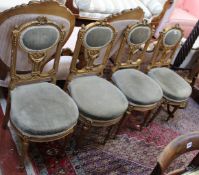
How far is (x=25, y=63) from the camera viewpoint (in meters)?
1.69

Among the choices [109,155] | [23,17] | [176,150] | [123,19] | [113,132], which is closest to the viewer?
[176,150]

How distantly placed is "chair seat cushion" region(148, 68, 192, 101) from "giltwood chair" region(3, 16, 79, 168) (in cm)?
86

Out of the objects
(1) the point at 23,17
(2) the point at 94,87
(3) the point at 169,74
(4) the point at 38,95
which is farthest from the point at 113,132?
(1) the point at 23,17

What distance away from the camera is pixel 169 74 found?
2.33 m

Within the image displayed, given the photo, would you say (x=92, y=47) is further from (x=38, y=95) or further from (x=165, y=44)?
(x=165, y=44)

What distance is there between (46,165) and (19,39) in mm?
826

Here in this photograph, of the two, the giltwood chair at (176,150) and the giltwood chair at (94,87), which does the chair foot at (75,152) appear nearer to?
the giltwood chair at (94,87)

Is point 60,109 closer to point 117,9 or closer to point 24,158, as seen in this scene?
point 24,158

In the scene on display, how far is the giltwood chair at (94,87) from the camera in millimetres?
1704

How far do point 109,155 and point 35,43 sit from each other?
969mm

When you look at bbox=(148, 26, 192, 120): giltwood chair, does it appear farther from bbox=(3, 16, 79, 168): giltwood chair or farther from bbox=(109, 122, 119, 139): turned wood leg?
bbox=(3, 16, 79, 168): giltwood chair

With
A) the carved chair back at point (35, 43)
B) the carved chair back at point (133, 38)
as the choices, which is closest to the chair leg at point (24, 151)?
the carved chair back at point (35, 43)

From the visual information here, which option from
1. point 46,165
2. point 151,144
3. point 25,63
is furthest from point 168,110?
point 25,63

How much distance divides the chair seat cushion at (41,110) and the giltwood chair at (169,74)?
2.86 feet
